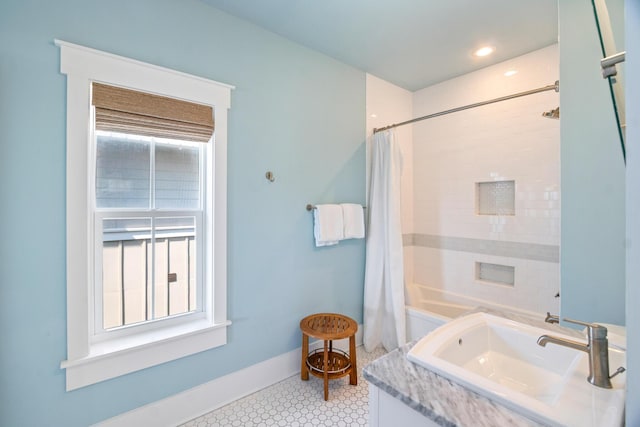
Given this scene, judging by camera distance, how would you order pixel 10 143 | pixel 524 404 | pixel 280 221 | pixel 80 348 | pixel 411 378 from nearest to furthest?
pixel 524 404 → pixel 411 378 → pixel 10 143 → pixel 80 348 → pixel 280 221

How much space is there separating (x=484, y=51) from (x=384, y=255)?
191cm

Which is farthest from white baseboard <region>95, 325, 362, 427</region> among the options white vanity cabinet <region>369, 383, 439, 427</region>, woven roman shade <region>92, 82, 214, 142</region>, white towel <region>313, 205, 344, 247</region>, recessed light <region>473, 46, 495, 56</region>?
recessed light <region>473, 46, 495, 56</region>

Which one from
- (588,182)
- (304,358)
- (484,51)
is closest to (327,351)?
(304,358)

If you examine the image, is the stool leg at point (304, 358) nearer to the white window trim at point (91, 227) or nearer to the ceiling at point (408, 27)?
the white window trim at point (91, 227)

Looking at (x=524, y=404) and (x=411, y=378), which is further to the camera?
(x=411, y=378)

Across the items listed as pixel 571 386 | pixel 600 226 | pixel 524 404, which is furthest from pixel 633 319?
pixel 600 226

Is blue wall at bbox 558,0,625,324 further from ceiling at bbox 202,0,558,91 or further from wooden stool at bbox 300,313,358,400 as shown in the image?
wooden stool at bbox 300,313,358,400

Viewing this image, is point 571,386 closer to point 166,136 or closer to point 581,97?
point 581,97

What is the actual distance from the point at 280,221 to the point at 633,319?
186cm

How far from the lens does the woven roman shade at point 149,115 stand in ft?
4.87

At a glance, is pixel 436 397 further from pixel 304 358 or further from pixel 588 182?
pixel 304 358

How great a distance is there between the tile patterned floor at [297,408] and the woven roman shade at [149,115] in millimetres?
1732

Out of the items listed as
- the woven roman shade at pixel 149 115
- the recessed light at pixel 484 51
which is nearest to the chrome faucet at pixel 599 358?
the woven roman shade at pixel 149 115

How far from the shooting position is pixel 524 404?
2.53ft
